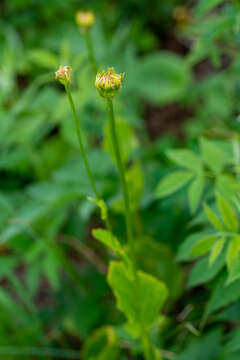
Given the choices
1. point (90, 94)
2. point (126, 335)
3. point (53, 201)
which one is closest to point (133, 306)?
point (126, 335)

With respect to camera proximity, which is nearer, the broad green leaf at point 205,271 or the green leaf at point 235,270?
the green leaf at point 235,270

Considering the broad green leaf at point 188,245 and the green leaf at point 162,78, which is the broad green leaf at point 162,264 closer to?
the broad green leaf at point 188,245

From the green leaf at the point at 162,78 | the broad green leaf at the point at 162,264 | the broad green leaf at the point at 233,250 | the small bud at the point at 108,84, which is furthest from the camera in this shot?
the green leaf at the point at 162,78

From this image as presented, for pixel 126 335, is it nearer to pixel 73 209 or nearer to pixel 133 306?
pixel 133 306

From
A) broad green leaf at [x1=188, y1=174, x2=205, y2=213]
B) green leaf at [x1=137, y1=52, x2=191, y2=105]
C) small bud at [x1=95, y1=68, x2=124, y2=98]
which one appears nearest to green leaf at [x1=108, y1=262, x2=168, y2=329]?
broad green leaf at [x1=188, y1=174, x2=205, y2=213]

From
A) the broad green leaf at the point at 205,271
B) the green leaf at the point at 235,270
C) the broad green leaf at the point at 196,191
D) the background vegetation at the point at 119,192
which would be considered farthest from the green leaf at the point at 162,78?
the green leaf at the point at 235,270

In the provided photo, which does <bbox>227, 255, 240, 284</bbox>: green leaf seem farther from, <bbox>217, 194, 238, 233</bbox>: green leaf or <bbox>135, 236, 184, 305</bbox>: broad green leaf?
<bbox>135, 236, 184, 305</bbox>: broad green leaf
